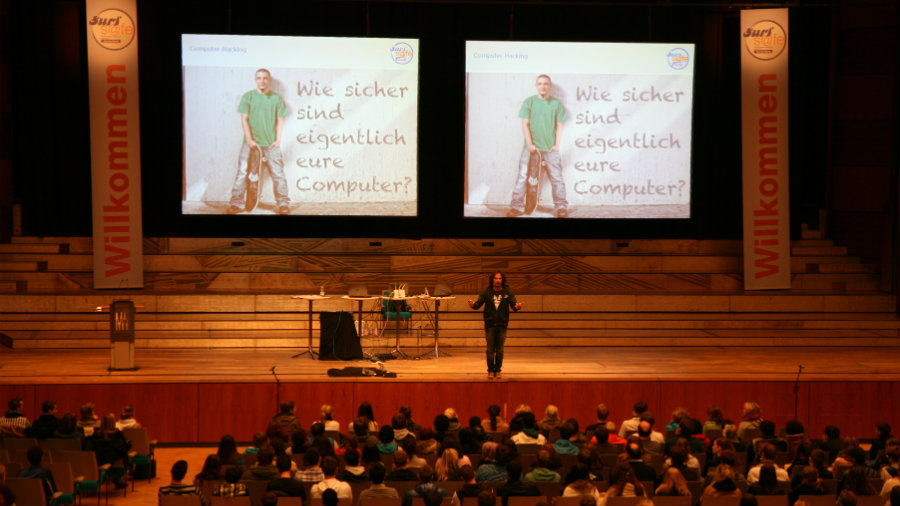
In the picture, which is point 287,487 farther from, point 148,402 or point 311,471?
point 148,402

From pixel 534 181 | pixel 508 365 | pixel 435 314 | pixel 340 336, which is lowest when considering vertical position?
pixel 508 365

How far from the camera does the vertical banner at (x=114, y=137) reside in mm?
14719

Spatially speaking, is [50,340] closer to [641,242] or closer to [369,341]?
[369,341]

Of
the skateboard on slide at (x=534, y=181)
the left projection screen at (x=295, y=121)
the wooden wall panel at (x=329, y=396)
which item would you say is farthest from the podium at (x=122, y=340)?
the skateboard on slide at (x=534, y=181)

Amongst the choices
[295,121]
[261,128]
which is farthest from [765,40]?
[261,128]

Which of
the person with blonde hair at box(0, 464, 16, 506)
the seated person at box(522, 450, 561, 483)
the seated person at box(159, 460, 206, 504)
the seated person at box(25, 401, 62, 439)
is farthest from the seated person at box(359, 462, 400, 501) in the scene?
the seated person at box(25, 401, 62, 439)

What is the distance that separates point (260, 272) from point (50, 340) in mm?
3306

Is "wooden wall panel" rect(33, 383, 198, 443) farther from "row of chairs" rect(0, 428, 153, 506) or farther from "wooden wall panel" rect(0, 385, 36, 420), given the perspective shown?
"row of chairs" rect(0, 428, 153, 506)

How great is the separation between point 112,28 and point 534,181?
6826mm

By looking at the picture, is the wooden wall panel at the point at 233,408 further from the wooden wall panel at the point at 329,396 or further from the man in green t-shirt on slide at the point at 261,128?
the man in green t-shirt on slide at the point at 261,128

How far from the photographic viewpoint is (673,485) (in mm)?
7172

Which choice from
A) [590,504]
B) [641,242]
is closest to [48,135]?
[641,242]

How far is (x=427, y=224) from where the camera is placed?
17.3 meters

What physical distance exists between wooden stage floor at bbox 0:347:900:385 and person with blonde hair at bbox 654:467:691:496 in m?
4.83
